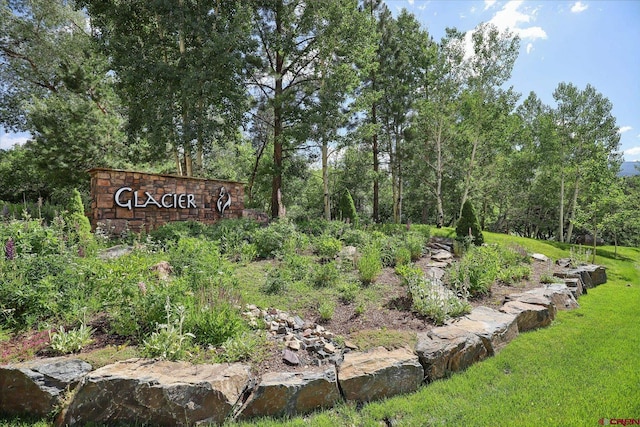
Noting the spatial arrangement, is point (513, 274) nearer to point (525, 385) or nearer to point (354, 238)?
point (354, 238)

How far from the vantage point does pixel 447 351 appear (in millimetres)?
3459

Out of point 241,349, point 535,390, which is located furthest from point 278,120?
point 535,390

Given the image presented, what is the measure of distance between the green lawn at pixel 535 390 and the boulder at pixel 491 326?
116mm

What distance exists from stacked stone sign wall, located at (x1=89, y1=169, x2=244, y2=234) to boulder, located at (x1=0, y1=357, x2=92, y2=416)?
526cm

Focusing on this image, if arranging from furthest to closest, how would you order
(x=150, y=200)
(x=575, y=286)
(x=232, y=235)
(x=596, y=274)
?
(x=596, y=274) → (x=150, y=200) → (x=575, y=286) → (x=232, y=235)

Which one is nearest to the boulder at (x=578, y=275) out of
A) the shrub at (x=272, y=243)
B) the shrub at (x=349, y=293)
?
the shrub at (x=349, y=293)

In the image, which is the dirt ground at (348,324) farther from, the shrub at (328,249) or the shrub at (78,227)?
the shrub at (78,227)

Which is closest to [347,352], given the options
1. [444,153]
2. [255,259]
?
[255,259]

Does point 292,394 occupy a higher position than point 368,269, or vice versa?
point 368,269

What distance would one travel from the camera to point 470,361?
3666mm

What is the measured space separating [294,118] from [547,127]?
56.0ft

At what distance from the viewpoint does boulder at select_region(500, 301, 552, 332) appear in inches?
186

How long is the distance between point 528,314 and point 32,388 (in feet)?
19.7

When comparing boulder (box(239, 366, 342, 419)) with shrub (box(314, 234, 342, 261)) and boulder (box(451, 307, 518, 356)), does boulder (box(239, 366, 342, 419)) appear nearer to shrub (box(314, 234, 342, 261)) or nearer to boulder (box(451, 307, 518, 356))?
boulder (box(451, 307, 518, 356))
